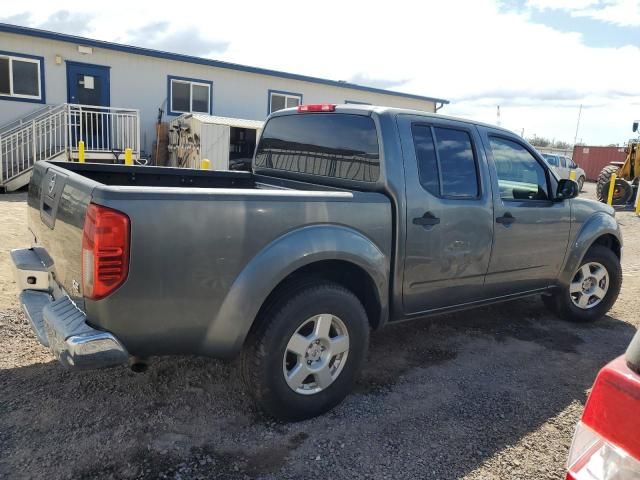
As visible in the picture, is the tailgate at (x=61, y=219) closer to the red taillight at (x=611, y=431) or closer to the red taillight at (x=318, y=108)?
the red taillight at (x=318, y=108)

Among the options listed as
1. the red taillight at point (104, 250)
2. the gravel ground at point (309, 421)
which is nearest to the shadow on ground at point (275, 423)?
the gravel ground at point (309, 421)

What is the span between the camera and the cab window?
410 centimetres

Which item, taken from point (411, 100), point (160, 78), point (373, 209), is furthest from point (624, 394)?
point (411, 100)

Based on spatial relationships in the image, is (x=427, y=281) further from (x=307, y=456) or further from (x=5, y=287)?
(x=5, y=287)

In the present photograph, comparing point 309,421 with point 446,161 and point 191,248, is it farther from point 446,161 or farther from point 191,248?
point 446,161

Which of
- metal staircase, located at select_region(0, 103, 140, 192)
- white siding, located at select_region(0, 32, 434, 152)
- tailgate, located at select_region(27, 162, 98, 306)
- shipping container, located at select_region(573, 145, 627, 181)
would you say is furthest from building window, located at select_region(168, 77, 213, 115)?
shipping container, located at select_region(573, 145, 627, 181)

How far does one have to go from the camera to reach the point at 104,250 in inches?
90.2

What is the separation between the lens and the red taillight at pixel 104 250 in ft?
7.46

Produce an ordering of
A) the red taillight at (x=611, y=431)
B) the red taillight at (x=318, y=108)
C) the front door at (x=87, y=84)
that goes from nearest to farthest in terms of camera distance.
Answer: the red taillight at (x=611, y=431) < the red taillight at (x=318, y=108) < the front door at (x=87, y=84)

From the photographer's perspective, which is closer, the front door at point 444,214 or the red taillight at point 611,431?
the red taillight at point 611,431

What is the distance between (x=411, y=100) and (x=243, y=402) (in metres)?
20.4

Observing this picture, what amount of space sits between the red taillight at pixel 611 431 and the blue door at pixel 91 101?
1424 centimetres

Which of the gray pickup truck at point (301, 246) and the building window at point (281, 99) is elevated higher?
the building window at point (281, 99)

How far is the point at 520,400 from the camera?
3473 mm
